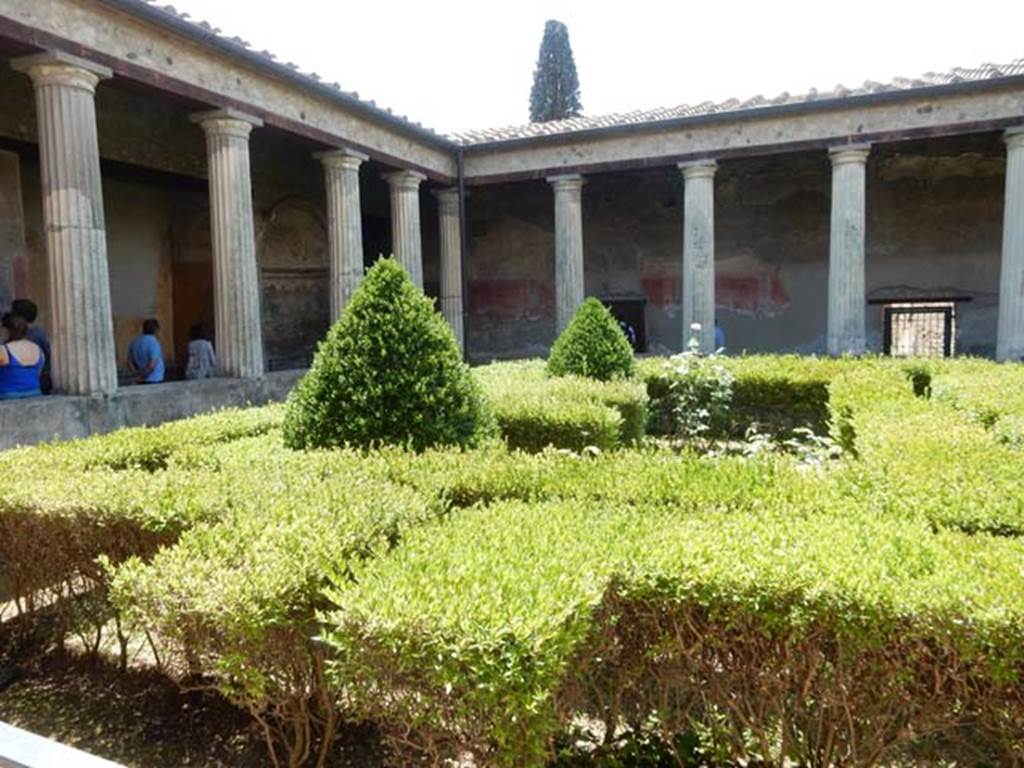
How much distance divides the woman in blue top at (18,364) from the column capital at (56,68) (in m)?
2.22

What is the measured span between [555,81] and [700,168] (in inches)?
636

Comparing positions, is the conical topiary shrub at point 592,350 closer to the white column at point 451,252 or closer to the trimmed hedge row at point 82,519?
the trimmed hedge row at point 82,519

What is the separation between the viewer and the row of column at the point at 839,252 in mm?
11109

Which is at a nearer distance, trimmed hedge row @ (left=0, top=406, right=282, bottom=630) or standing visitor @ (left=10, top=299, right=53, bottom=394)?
trimmed hedge row @ (left=0, top=406, right=282, bottom=630)

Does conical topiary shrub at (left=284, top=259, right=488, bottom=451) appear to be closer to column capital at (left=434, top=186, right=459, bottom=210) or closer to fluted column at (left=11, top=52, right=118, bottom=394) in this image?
fluted column at (left=11, top=52, right=118, bottom=394)

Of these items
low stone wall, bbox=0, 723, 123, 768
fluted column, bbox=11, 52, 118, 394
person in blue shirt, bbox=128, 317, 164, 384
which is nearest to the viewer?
low stone wall, bbox=0, 723, 123, 768

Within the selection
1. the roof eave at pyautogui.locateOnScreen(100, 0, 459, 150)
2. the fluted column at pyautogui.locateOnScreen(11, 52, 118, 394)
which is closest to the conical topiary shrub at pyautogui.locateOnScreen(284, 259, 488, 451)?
the fluted column at pyautogui.locateOnScreen(11, 52, 118, 394)

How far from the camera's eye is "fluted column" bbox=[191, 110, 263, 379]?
9.14 metres

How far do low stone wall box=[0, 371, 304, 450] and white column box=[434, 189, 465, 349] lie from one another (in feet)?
17.9

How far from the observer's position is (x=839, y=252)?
470 inches

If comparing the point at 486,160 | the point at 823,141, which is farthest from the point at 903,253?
the point at 486,160

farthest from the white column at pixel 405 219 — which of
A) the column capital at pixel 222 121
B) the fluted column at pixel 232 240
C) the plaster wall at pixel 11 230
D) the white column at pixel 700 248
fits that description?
the plaster wall at pixel 11 230

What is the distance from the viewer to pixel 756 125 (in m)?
12.1

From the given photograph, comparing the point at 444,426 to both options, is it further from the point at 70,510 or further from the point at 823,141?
the point at 823,141
